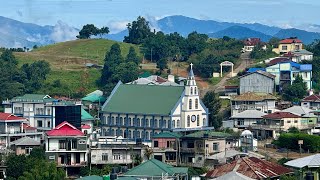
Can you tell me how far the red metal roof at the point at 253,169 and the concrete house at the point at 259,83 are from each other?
29.9 meters

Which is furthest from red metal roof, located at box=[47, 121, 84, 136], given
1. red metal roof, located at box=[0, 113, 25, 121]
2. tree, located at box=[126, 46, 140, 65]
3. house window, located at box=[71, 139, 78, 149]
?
tree, located at box=[126, 46, 140, 65]

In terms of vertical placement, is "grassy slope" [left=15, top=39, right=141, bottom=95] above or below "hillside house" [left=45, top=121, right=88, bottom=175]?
above

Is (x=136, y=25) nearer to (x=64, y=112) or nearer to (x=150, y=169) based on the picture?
(x=64, y=112)

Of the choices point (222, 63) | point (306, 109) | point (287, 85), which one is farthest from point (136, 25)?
point (306, 109)

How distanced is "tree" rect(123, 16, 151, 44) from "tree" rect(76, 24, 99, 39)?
199 inches

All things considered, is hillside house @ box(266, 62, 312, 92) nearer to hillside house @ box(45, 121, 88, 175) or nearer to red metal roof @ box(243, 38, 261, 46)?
red metal roof @ box(243, 38, 261, 46)

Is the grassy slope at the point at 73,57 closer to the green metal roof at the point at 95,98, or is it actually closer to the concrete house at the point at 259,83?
the green metal roof at the point at 95,98

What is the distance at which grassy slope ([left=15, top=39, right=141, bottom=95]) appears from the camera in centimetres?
8569

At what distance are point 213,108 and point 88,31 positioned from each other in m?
44.0

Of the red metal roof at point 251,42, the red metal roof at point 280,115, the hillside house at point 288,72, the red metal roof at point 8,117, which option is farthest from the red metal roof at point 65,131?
the red metal roof at point 251,42

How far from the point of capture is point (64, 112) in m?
61.2

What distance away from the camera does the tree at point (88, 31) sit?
352 feet

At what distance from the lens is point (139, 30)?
10325 cm

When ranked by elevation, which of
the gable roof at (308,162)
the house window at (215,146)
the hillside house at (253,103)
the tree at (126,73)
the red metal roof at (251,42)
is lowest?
the gable roof at (308,162)
